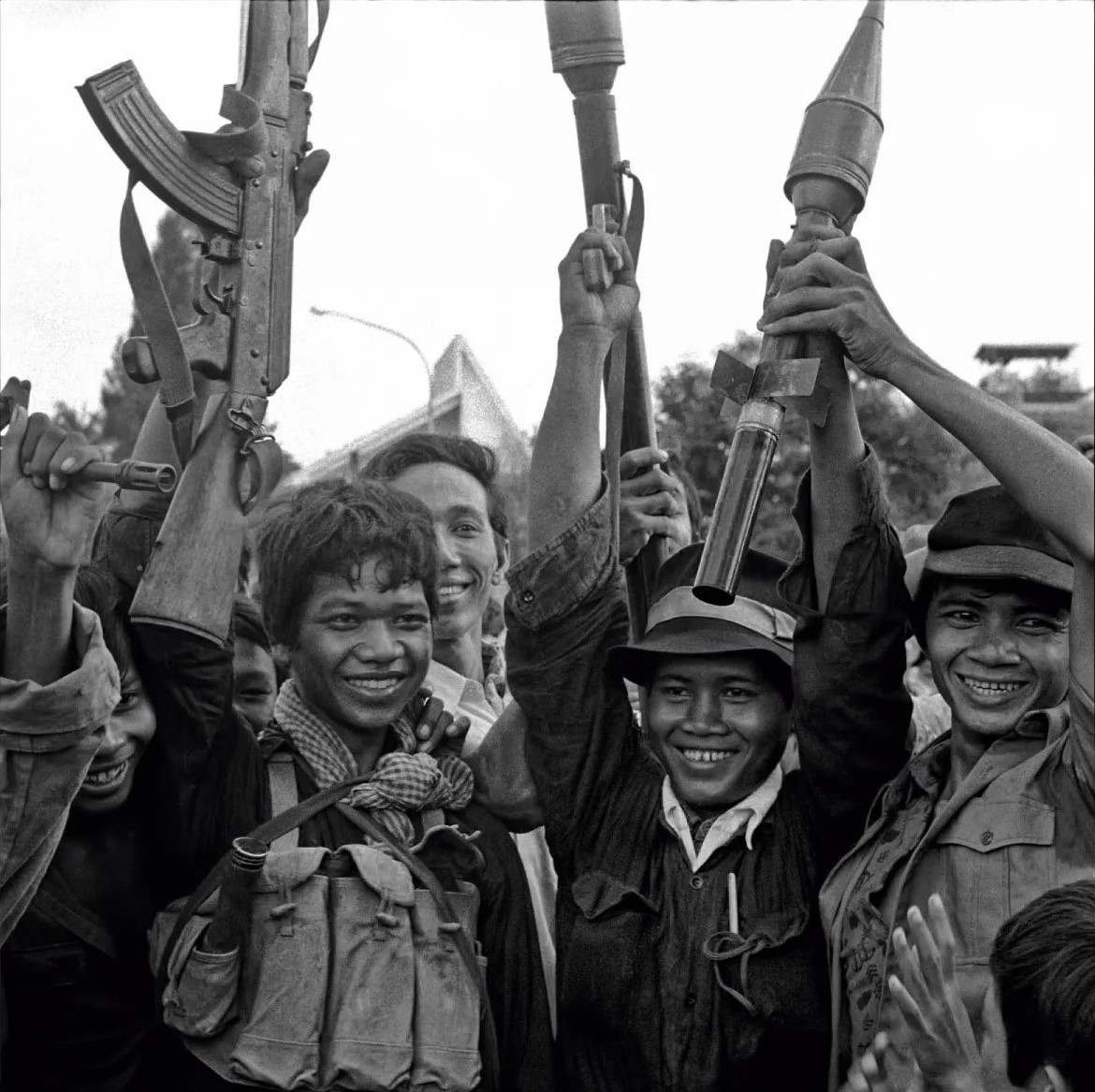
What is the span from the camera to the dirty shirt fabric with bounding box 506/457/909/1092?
3967 mm

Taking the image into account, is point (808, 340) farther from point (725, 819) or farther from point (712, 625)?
point (725, 819)

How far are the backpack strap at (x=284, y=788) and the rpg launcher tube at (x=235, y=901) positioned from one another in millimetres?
176

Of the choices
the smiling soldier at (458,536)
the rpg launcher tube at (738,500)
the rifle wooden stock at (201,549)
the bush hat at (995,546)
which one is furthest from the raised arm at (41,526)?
the bush hat at (995,546)

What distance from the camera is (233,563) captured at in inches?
165

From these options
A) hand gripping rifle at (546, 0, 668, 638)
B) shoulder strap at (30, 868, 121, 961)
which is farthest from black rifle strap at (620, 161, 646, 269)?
shoulder strap at (30, 868, 121, 961)

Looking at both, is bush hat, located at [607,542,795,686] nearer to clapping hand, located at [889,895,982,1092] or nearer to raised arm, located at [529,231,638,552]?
raised arm, located at [529,231,638,552]

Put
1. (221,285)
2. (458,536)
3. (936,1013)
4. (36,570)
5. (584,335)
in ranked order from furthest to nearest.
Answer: (458,536)
(221,285)
(584,335)
(36,570)
(936,1013)

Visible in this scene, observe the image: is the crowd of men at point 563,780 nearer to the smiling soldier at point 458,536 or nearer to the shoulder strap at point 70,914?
the shoulder strap at point 70,914

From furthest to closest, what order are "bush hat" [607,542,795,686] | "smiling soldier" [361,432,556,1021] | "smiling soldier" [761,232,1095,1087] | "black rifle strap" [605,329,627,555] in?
"smiling soldier" [361,432,556,1021]
"black rifle strap" [605,329,627,555]
"bush hat" [607,542,795,686]
"smiling soldier" [761,232,1095,1087]

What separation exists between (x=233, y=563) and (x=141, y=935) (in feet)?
2.69

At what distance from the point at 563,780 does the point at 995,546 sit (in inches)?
41.8

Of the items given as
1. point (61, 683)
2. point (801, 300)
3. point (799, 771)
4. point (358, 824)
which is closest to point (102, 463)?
point (61, 683)

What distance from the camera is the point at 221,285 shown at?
450 cm

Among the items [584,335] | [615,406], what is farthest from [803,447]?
[584,335]
